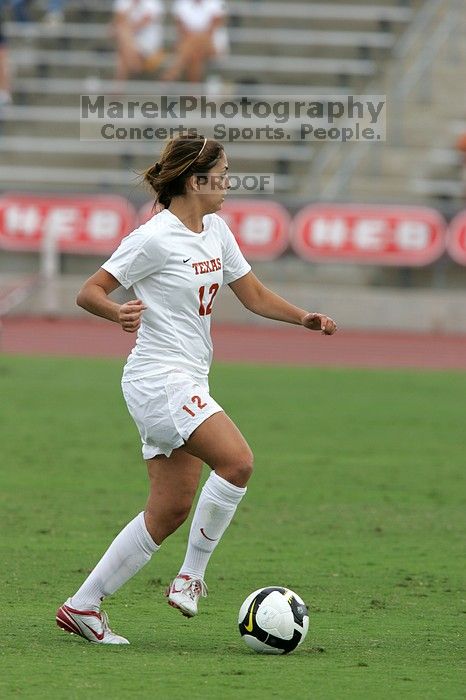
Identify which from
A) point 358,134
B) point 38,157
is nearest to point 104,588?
point 358,134

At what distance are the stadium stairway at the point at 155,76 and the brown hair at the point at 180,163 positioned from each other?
18.9 metres

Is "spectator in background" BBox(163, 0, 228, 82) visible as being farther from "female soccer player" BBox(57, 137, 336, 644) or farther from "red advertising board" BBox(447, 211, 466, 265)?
Result: "female soccer player" BBox(57, 137, 336, 644)

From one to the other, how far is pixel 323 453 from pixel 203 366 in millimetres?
6056

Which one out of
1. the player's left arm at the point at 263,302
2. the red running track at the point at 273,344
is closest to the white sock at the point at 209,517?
the player's left arm at the point at 263,302

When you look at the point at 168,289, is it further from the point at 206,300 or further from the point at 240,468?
the point at 240,468

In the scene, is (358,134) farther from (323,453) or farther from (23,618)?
(23,618)

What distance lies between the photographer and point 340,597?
22.7 ft

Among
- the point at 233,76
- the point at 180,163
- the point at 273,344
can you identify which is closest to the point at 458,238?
the point at 273,344

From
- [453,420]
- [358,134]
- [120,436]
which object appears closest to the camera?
[120,436]

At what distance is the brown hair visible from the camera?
19.2ft

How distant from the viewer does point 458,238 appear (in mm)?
21938

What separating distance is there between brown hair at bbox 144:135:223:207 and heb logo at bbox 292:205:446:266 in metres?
16.6

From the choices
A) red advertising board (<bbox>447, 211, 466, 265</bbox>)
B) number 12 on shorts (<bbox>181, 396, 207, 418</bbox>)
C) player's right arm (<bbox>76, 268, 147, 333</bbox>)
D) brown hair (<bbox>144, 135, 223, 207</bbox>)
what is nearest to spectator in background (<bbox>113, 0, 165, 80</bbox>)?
red advertising board (<bbox>447, 211, 466, 265</bbox>)
